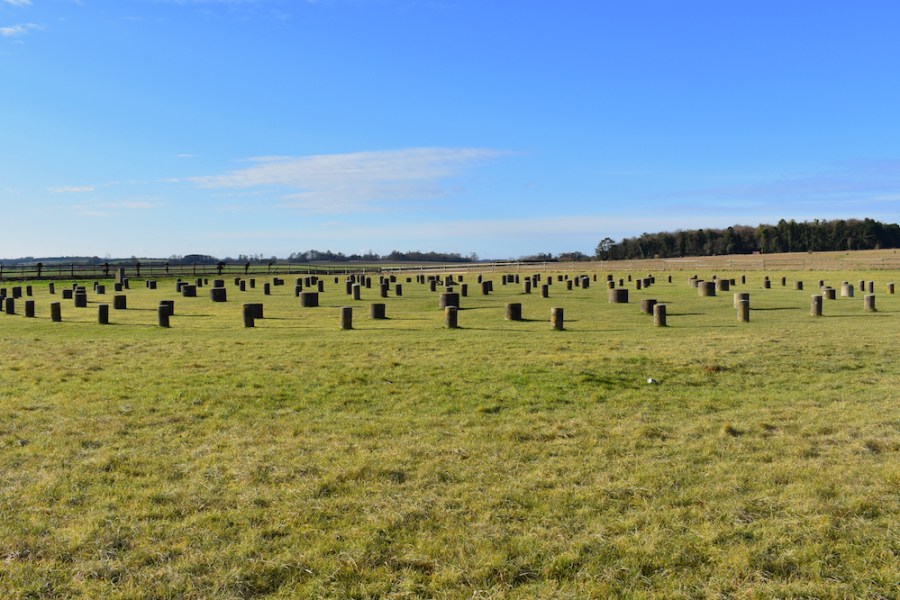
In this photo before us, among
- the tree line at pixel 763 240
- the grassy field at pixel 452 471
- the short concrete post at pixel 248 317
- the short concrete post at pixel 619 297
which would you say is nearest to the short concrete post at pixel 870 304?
the short concrete post at pixel 619 297

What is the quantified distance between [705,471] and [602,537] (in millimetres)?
1992

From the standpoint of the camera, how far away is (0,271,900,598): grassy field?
418 centimetres

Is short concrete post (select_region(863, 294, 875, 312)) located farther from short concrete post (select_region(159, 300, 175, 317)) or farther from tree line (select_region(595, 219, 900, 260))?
tree line (select_region(595, 219, 900, 260))

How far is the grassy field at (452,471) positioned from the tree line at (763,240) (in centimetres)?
8968

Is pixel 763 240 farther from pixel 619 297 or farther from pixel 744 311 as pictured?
pixel 744 311

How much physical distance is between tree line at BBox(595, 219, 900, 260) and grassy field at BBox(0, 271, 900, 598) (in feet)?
294

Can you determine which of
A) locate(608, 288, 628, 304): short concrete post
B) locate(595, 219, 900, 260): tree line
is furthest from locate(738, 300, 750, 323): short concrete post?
locate(595, 219, 900, 260): tree line

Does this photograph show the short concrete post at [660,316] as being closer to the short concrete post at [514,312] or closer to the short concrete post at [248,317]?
the short concrete post at [514,312]

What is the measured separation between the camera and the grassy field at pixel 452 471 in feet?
13.7

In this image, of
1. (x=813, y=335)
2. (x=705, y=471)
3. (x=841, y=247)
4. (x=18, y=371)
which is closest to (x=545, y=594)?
(x=705, y=471)

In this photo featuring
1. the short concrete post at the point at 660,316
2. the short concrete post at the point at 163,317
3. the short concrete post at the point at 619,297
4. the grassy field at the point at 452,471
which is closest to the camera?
the grassy field at the point at 452,471

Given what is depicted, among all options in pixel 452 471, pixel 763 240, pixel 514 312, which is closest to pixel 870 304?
pixel 514 312

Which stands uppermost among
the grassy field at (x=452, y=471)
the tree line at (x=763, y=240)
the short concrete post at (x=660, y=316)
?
the tree line at (x=763, y=240)

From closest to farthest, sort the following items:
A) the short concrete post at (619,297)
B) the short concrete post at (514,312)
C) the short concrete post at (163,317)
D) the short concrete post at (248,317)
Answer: the short concrete post at (248,317)
the short concrete post at (163,317)
the short concrete post at (514,312)
the short concrete post at (619,297)
